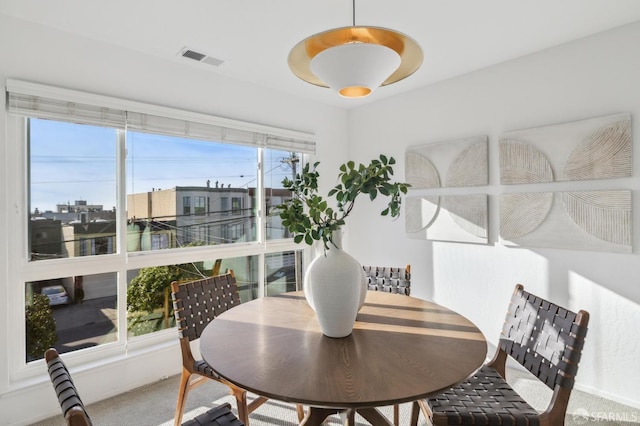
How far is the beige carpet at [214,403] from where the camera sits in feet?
7.26

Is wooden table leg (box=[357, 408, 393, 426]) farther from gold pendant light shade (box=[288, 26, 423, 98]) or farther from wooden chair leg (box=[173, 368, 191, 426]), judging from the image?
gold pendant light shade (box=[288, 26, 423, 98])

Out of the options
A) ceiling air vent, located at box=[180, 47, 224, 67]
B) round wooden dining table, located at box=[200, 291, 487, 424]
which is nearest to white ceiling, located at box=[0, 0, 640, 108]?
ceiling air vent, located at box=[180, 47, 224, 67]

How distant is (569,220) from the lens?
259 centimetres

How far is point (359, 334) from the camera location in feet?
5.08

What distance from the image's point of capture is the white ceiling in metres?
2.11

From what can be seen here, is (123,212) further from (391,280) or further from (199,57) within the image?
(391,280)

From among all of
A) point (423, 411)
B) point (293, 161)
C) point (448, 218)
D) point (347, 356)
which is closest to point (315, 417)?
point (347, 356)

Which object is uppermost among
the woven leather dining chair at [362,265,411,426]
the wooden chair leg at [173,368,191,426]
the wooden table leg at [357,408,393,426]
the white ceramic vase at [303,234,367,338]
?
the white ceramic vase at [303,234,367,338]

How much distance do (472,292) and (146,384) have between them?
2.81 meters

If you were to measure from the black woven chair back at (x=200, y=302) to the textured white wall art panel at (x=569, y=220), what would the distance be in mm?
2265

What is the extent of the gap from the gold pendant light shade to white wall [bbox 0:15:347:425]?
5.49 ft

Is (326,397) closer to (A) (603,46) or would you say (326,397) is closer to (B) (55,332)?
(B) (55,332)

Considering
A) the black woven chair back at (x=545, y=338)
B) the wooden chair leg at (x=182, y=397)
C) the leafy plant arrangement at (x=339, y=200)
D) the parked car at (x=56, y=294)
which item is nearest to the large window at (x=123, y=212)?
the parked car at (x=56, y=294)

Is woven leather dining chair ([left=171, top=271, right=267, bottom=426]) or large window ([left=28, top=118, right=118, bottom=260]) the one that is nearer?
woven leather dining chair ([left=171, top=271, right=267, bottom=426])
